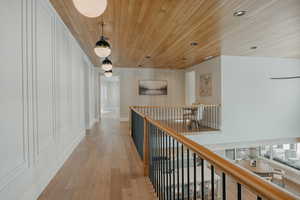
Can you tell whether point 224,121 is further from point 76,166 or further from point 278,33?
point 76,166

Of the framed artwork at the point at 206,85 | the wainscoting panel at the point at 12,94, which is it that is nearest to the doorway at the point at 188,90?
the framed artwork at the point at 206,85

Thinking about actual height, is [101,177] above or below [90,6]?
below

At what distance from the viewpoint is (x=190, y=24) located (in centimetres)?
323

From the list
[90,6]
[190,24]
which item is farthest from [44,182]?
[190,24]

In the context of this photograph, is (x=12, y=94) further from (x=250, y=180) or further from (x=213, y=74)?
(x=213, y=74)

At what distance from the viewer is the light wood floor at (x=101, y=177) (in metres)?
2.16

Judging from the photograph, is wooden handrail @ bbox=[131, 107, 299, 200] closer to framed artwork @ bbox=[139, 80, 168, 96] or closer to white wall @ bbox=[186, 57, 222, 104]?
white wall @ bbox=[186, 57, 222, 104]

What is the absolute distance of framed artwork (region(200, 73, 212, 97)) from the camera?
6.63 m

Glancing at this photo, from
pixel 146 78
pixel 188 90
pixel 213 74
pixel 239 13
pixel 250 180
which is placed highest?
pixel 239 13

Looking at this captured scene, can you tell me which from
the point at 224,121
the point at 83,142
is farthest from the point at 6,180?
the point at 224,121

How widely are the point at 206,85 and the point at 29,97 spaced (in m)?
6.32

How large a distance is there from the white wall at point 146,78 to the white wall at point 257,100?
3170mm

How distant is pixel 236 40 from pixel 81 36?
4028mm

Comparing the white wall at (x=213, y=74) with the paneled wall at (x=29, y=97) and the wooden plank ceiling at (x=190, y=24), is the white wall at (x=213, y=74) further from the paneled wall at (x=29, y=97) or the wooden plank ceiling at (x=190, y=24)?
the paneled wall at (x=29, y=97)
